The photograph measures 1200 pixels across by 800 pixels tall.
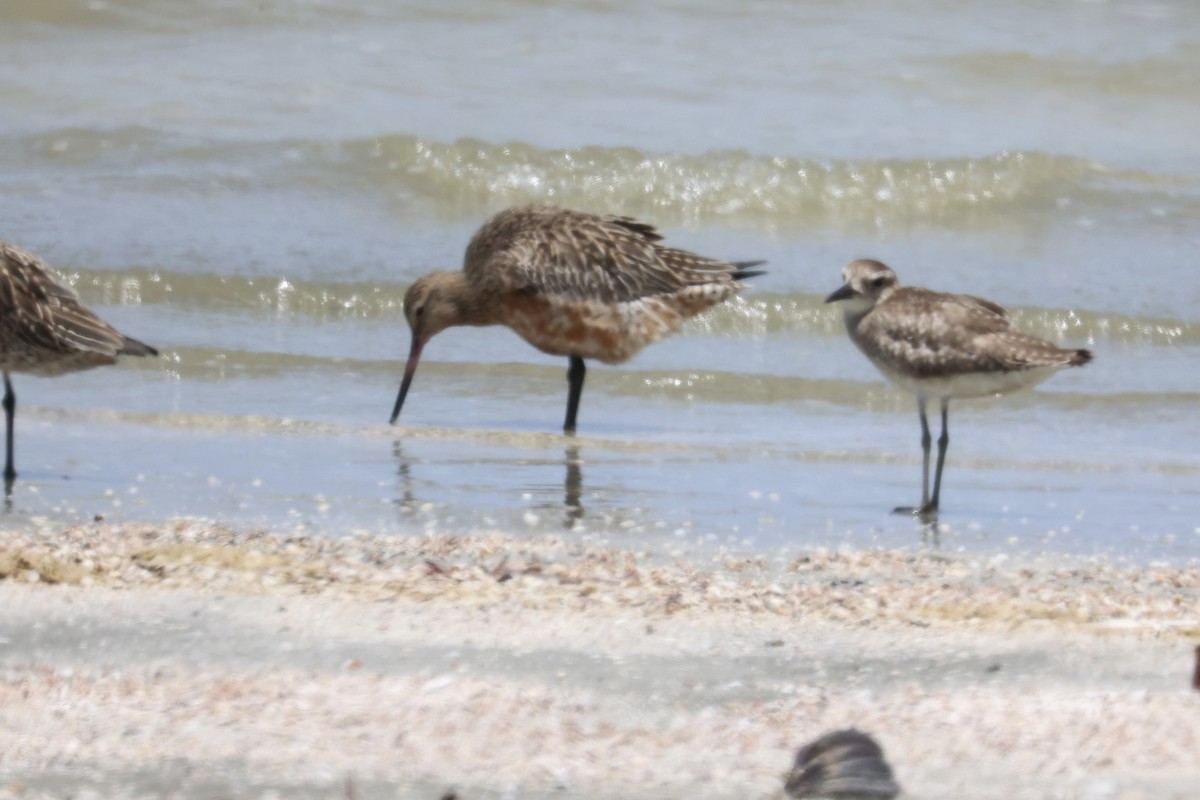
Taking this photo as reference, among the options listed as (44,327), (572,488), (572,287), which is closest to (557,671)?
(572,488)

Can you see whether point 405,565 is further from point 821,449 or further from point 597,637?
point 821,449

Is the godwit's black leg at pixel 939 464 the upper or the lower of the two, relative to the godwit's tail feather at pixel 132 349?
lower

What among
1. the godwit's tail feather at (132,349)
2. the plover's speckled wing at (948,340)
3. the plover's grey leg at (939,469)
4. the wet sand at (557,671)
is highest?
the plover's speckled wing at (948,340)

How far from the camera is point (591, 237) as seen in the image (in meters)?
10.4

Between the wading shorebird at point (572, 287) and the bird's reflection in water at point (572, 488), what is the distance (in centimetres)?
123

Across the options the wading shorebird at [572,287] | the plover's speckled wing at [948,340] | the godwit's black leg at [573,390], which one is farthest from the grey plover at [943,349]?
the wading shorebird at [572,287]

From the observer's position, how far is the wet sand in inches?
161

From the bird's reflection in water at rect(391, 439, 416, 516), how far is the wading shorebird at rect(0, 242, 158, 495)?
1120 millimetres

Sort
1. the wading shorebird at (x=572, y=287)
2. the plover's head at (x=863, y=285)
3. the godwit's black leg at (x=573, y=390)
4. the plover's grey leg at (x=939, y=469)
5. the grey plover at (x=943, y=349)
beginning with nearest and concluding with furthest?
the plover's grey leg at (x=939, y=469), the grey plover at (x=943, y=349), the plover's head at (x=863, y=285), the godwit's black leg at (x=573, y=390), the wading shorebird at (x=572, y=287)

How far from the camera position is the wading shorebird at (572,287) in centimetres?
1027

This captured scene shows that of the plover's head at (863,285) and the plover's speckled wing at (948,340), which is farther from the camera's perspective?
the plover's head at (863,285)

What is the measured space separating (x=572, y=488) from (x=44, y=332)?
223 centimetres

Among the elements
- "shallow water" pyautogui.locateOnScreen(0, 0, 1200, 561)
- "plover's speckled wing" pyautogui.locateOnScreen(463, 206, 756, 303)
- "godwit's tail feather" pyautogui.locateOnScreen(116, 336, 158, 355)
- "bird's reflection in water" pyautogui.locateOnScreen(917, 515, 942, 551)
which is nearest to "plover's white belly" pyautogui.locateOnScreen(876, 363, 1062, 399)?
"shallow water" pyautogui.locateOnScreen(0, 0, 1200, 561)

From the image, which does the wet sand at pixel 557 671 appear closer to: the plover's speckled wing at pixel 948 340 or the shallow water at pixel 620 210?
the shallow water at pixel 620 210
